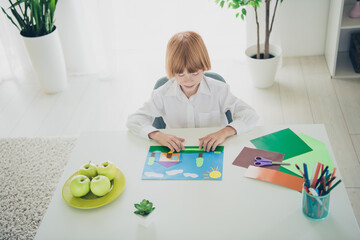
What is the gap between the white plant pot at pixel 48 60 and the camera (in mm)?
3207

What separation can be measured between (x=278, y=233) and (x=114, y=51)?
2736 mm

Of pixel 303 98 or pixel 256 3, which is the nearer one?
pixel 256 3

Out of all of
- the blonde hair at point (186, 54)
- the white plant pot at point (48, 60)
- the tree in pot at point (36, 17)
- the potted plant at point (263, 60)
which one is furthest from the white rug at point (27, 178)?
the potted plant at point (263, 60)

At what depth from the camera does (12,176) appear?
8.58 ft

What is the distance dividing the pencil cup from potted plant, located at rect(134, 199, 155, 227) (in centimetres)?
48

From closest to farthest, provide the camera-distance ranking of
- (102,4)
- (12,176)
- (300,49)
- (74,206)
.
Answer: (74,206), (12,176), (102,4), (300,49)

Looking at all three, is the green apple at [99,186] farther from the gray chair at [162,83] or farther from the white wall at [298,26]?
the white wall at [298,26]

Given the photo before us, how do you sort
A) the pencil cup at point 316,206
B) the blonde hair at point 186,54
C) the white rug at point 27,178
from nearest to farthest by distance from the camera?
the pencil cup at point 316,206, the blonde hair at point 186,54, the white rug at point 27,178

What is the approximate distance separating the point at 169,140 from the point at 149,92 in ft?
5.98

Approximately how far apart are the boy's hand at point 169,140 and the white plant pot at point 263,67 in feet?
5.39

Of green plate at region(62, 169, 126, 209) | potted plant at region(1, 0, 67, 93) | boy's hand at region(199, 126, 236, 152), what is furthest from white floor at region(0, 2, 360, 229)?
green plate at region(62, 169, 126, 209)

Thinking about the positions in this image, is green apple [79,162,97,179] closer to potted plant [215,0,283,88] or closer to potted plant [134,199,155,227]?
potted plant [134,199,155,227]

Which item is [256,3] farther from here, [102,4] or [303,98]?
[102,4]

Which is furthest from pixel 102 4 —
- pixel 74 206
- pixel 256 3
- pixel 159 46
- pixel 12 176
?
pixel 74 206
